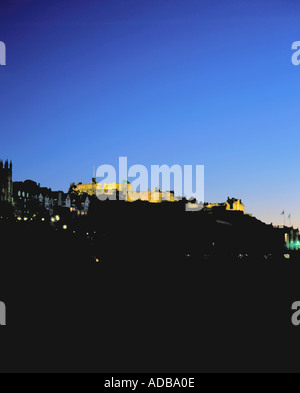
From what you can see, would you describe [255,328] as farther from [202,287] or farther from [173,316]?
[202,287]

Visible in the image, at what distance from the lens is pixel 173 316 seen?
30438mm

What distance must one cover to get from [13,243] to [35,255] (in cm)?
623

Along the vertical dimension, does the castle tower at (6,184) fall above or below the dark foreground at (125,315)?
above

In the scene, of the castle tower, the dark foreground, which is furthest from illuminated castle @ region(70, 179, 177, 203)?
the dark foreground

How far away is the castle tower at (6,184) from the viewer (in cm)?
13593

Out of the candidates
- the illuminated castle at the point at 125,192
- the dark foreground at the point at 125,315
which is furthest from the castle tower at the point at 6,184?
the dark foreground at the point at 125,315

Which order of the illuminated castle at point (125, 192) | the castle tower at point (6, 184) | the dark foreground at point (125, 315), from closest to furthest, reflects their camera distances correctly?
the dark foreground at point (125, 315) → the castle tower at point (6, 184) → the illuminated castle at point (125, 192)

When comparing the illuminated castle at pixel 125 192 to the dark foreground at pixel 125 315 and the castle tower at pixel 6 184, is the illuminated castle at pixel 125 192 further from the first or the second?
the dark foreground at pixel 125 315

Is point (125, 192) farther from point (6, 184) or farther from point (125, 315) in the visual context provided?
point (125, 315)

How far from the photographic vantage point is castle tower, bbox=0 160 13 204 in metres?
136

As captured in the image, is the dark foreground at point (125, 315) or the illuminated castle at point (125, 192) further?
the illuminated castle at point (125, 192)

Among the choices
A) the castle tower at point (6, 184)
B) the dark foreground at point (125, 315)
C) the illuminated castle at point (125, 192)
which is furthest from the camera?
the illuminated castle at point (125, 192)

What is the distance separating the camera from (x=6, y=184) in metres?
140

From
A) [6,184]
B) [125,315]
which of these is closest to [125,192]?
[6,184]
